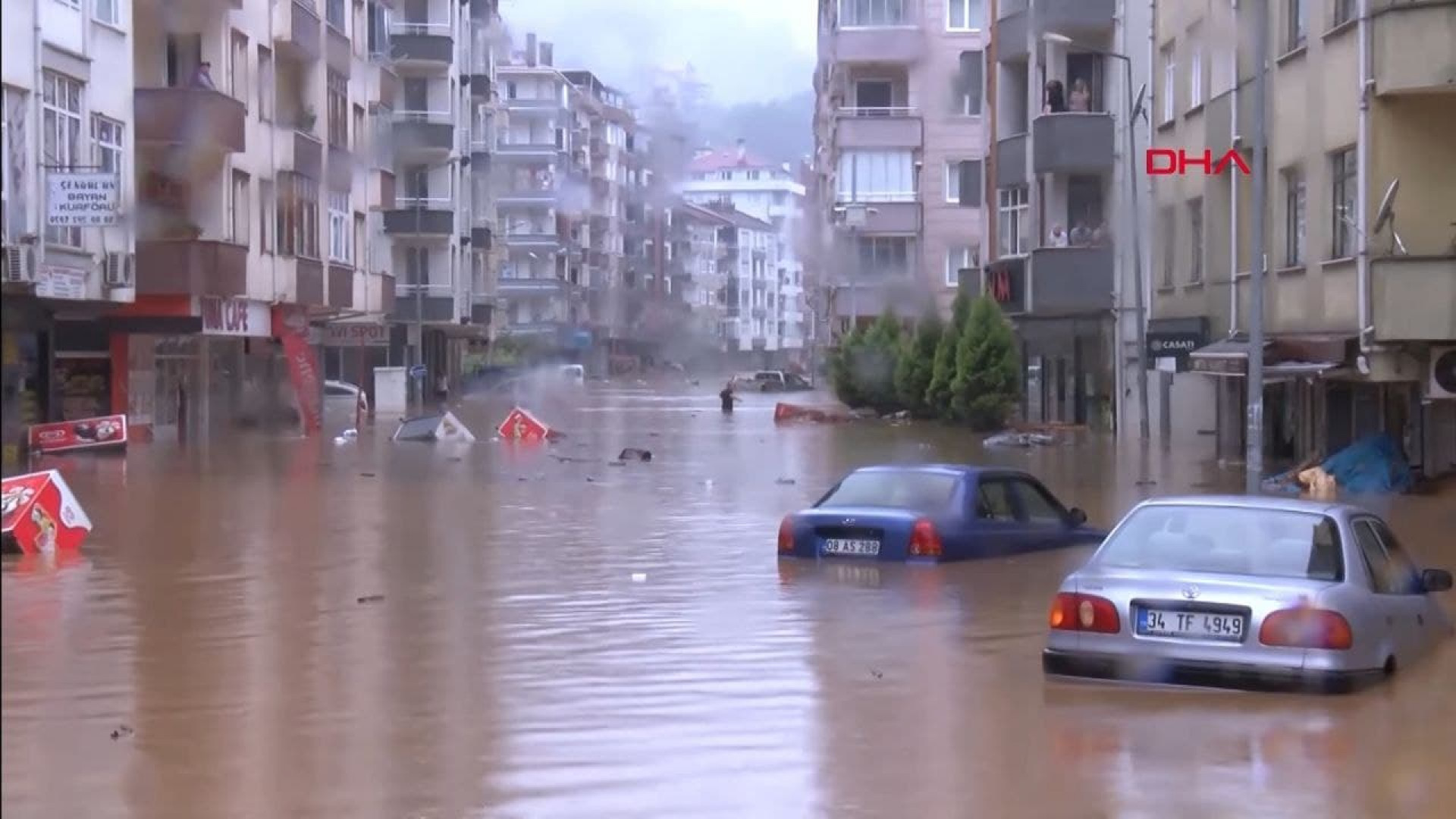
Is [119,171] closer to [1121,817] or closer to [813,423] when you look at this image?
[1121,817]

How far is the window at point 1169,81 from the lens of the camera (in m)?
37.6

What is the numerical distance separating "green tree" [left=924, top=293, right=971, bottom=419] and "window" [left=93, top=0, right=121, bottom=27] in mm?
24470

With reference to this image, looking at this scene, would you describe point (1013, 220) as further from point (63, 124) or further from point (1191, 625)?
point (1191, 625)

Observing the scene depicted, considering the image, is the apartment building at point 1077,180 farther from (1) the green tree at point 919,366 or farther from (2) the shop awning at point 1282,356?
(2) the shop awning at point 1282,356

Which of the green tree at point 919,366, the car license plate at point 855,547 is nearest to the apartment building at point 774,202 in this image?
the green tree at point 919,366

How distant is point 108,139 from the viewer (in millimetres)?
31016

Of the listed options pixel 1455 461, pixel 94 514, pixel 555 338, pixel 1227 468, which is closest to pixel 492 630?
pixel 94 514

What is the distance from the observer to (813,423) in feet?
193

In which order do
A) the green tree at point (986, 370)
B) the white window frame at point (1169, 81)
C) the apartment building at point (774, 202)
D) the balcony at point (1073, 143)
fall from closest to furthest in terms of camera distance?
1. the white window frame at point (1169, 81)
2. the balcony at point (1073, 143)
3. the green tree at point (986, 370)
4. the apartment building at point (774, 202)

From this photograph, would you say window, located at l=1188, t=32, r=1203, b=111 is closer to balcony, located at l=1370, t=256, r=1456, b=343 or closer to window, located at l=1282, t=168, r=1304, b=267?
window, located at l=1282, t=168, r=1304, b=267

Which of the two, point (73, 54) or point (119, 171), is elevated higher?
point (73, 54)

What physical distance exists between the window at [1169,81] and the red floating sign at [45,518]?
2431 centimetres

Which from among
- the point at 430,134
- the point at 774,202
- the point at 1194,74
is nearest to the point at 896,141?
the point at 430,134

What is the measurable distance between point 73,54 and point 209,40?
7.81m
